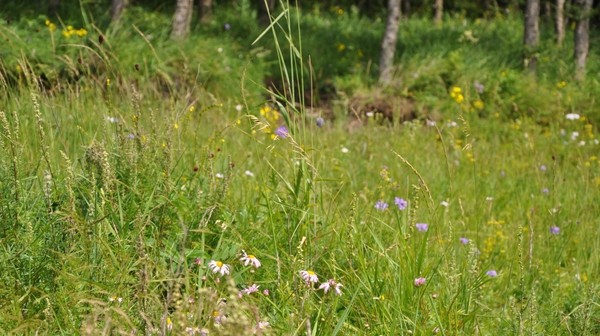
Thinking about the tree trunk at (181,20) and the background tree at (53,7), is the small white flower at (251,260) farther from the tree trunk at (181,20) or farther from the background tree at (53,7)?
the background tree at (53,7)

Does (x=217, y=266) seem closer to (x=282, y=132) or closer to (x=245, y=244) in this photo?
(x=245, y=244)

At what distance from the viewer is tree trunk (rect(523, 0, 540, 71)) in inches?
399

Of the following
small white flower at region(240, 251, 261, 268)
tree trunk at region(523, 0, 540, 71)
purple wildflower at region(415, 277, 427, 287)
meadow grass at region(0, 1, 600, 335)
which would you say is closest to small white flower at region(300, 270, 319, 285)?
meadow grass at region(0, 1, 600, 335)

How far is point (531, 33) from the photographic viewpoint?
10500 mm

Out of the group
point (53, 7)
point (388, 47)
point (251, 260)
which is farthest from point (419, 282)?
point (53, 7)

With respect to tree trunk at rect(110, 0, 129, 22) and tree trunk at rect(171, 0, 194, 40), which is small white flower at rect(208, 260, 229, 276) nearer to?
tree trunk at rect(171, 0, 194, 40)

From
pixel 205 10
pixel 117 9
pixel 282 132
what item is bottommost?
pixel 205 10

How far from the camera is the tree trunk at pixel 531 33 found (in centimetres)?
1015

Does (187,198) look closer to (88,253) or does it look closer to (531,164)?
(88,253)

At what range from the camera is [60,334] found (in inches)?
92.0

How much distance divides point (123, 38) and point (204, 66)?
0.99 m

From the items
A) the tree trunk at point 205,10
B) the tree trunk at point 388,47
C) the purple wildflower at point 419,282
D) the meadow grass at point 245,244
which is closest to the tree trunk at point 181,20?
the tree trunk at point 388,47

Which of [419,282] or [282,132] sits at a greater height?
[282,132]

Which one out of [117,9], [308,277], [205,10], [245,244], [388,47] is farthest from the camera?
[205,10]
